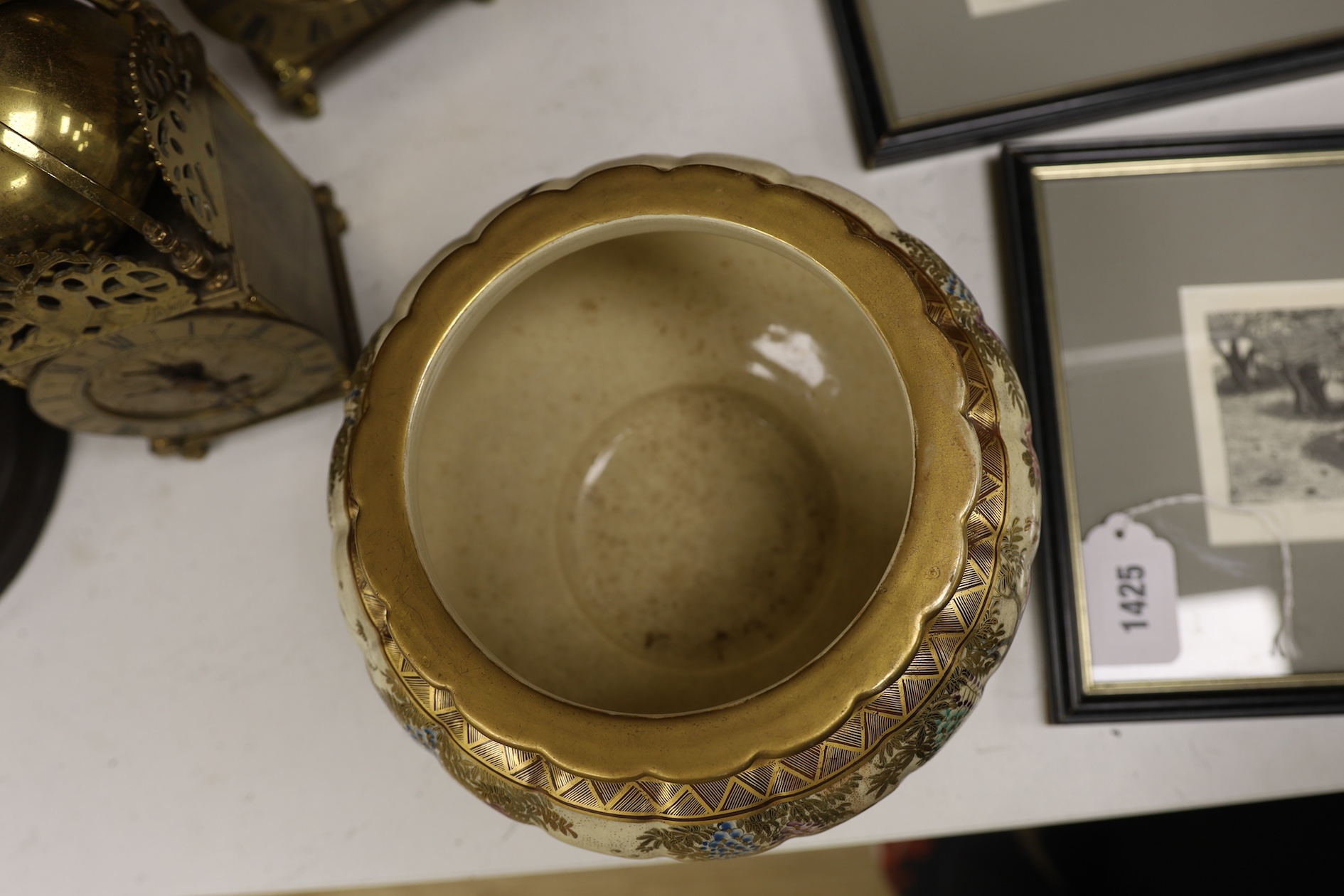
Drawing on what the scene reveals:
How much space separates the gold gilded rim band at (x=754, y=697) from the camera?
0.41 meters

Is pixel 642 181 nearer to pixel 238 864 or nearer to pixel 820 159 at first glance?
pixel 820 159

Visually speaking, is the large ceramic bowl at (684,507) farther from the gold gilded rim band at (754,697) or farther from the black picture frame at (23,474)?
the black picture frame at (23,474)

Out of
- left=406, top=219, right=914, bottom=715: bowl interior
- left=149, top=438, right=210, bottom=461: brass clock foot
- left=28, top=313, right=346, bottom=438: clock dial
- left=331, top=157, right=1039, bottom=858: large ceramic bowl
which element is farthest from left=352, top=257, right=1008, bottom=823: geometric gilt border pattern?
left=149, top=438, right=210, bottom=461: brass clock foot

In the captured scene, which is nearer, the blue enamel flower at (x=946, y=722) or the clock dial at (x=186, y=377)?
the blue enamel flower at (x=946, y=722)

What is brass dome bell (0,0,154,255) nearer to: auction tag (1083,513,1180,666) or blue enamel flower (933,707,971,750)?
blue enamel flower (933,707,971,750)

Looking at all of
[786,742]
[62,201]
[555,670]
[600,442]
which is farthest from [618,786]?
[62,201]

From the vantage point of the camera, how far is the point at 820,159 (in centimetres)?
72

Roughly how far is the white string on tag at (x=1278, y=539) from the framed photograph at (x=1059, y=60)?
0.30 m

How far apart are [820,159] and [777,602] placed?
0.36 meters

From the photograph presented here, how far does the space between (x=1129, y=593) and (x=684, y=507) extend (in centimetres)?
34

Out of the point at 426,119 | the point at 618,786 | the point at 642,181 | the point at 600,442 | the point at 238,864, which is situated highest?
the point at 426,119

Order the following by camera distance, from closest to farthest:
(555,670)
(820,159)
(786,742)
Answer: (786,742)
(555,670)
(820,159)

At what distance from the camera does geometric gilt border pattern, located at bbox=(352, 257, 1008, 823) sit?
41 centimetres

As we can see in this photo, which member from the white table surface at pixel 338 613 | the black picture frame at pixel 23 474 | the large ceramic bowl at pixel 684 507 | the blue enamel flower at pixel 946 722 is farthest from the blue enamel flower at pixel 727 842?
the black picture frame at pixel 23 474
